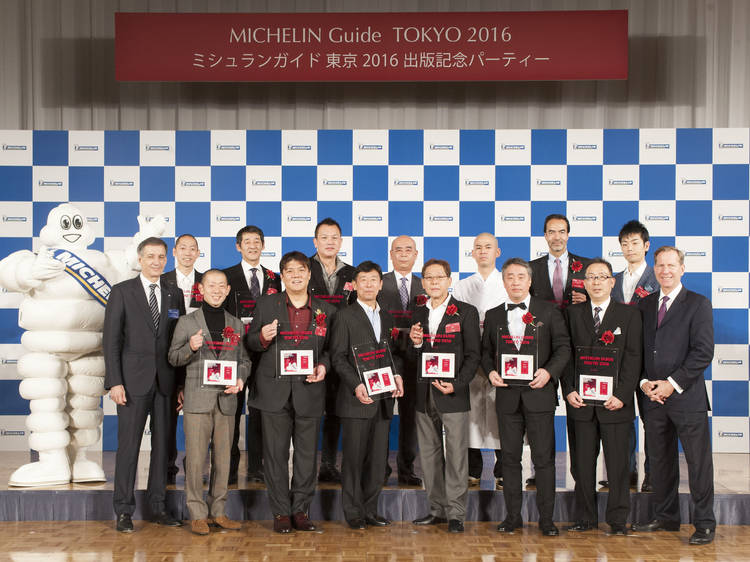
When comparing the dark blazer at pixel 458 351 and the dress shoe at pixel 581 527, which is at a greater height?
the dark blazer at pixel 458 351

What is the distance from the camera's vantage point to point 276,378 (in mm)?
3754

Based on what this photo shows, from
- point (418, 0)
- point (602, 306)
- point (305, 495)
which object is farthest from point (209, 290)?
point (418, 0)

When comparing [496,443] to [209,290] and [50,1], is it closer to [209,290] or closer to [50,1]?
[209,290]

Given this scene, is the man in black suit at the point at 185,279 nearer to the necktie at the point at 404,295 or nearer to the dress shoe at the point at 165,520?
the dress shoe at the point at 165,520

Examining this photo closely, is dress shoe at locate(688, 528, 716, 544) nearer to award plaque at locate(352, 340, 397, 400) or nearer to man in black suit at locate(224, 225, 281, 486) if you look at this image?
award plaque at locate(352, 340, 397, 400)

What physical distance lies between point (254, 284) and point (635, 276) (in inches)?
92.6

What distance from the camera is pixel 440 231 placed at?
5660 mm

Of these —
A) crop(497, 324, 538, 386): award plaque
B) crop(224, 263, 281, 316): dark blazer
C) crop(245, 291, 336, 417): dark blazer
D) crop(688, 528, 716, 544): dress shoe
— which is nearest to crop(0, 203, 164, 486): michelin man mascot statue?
crop(224, 263, 281, 316): dark blazer

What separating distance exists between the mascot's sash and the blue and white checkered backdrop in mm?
1443

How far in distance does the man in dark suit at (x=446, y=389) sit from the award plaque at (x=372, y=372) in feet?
0.64

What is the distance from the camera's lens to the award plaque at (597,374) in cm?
368

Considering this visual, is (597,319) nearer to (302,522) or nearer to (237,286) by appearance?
(302,522)

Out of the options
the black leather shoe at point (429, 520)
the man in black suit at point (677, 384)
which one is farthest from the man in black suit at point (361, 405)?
the man in black suit at point (677, 384)

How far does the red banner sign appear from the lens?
5.57 metres
